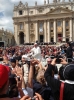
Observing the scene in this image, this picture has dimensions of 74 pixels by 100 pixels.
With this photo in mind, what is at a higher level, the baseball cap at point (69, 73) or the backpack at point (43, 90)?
the baseball cap at point (69, 73)

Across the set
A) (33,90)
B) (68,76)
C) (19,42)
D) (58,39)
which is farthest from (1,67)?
(19,42)

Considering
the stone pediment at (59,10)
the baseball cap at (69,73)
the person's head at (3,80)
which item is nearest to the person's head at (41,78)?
the baseball cap at (69,73)

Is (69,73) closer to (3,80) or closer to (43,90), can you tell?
(3,80)

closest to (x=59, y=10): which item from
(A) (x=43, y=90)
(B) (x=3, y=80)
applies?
(A) (x=43, y=90)

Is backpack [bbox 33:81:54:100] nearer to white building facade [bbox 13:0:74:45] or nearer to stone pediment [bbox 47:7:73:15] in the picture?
white building facade [bbox 13:0:74:45]

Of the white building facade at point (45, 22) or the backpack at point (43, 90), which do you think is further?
the white building facade at point (45, 22)

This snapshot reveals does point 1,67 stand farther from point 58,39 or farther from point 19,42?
point 19,42

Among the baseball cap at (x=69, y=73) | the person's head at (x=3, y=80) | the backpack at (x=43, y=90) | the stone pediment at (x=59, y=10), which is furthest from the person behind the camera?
the stone pediment at (x=59, y=10)

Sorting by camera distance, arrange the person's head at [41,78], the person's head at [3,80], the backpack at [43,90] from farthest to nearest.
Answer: the person's head at [41,78] < the backpack at [43,90] < the person's head at [3,80]

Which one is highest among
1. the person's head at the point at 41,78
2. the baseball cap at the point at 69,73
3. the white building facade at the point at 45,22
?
the white building facade at the point at 45,22

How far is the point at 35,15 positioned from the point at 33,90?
2978 inches

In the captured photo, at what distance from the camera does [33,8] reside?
80.4m

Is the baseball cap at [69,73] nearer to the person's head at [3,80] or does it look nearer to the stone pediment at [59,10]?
the person's head at [3,80]

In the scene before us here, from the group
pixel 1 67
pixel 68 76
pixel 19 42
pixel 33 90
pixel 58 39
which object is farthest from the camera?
pixel 19 42
